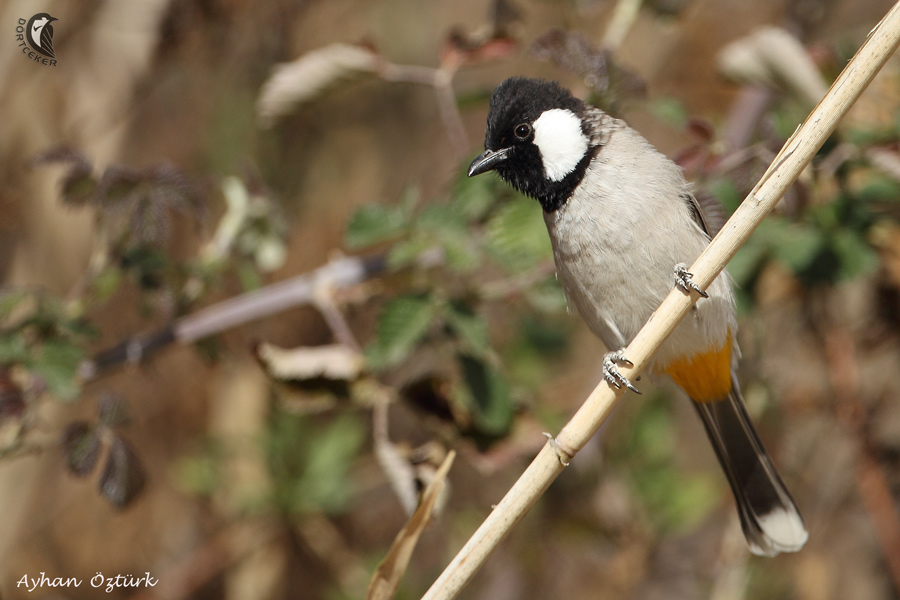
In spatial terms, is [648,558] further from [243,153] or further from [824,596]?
[243,153]

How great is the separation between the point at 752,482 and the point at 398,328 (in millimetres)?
1027

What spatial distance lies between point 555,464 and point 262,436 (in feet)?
6.89

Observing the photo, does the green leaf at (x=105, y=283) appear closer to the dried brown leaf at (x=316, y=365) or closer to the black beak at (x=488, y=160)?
the dried brown leaf at (x=316, y=365)

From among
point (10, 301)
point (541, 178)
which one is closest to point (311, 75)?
point (541, 178)

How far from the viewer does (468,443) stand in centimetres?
215

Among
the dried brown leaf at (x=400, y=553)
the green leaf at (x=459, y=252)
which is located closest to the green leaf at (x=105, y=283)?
the green leaf at (x=459, y=252)

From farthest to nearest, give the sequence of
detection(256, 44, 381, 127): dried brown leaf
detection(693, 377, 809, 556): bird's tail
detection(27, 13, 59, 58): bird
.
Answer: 1. detection(27, 13, 59, 58): bird
2. detection(256, 44, 381, 127): dried brown leaf
3. detection(693, 377, 809, 556): bird's tail

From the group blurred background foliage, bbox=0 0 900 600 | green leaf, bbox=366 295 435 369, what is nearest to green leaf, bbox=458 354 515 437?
blurred background foliage, bbox=0 0 900 600

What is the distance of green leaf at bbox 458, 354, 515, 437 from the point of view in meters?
2.02

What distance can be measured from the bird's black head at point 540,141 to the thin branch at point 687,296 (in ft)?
2.02

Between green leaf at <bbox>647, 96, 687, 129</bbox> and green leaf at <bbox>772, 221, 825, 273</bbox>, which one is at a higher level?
green leaf at <bbox>647, 96, 687, 129</bbox>

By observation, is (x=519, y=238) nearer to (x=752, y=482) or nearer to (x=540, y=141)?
(x=540, y=141)

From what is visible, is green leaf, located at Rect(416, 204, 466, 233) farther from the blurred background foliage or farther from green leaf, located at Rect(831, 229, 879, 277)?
green leaf, located at Rect(831, 229, 879, 277)

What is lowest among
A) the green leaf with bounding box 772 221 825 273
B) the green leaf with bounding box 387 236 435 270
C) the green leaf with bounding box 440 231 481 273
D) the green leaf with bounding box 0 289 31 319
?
the green leaf with bounding box 772 221 825 273
